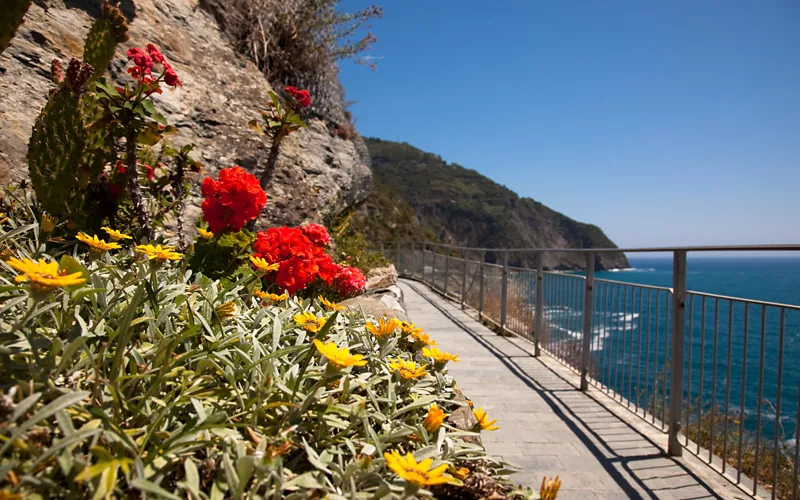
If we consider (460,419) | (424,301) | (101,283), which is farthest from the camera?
(424,301)

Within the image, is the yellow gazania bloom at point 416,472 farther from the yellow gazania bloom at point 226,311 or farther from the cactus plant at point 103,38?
the cactus plant at point 103,38

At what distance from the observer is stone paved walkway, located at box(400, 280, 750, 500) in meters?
2.49

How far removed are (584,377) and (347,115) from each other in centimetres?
747

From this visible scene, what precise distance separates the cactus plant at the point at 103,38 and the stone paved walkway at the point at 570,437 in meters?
3.70

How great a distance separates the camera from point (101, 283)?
1.20 m

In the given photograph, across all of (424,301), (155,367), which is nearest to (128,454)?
(155,367)

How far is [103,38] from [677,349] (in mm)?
4440

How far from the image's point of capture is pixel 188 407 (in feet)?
3.40

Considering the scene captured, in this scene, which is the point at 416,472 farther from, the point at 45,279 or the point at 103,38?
the point at 103,38

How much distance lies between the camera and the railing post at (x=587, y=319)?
13.4 ft

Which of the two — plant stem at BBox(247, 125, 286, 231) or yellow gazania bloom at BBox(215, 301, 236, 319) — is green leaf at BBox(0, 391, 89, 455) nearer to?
yellow gazania bloom at BBox(215, 301, 236, 319)

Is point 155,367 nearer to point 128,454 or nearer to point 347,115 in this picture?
point 128,454

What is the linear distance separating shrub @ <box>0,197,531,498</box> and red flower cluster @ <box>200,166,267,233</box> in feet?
3.33

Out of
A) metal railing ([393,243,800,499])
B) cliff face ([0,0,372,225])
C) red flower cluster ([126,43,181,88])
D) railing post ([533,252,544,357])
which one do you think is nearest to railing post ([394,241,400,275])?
metal railing ([393,243,800,499])
